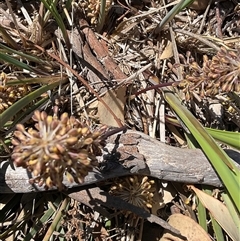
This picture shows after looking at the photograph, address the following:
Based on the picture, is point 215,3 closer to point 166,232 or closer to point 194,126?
point 194,126

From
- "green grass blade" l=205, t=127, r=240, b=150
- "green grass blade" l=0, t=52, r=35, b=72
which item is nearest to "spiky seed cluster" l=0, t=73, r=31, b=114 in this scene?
"green grass blade" l=0, t=52, r=35, b=72

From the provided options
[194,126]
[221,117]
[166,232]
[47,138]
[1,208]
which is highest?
[47,138]

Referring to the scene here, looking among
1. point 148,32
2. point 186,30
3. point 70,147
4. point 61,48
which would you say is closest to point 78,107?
point 61,48

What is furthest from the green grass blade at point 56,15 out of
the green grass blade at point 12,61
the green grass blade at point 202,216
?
the green grass blade at point 202,216

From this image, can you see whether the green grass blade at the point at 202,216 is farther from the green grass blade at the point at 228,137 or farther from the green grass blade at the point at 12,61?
the green grass blade at the point at 12,61

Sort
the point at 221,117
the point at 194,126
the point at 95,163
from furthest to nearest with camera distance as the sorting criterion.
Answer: the point at 221,117 < the point at 194,126 < the point at 95,163

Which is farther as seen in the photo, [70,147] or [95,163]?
[95,163]

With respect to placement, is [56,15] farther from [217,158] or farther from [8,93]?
[217,158]
